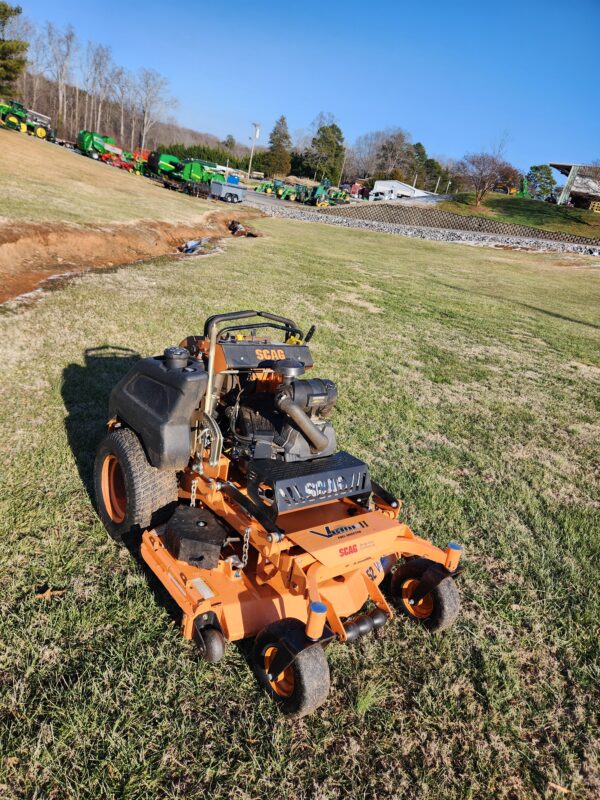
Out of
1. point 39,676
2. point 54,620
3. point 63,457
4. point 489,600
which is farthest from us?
point 63,457

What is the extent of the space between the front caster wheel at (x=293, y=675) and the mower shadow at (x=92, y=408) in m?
0.72

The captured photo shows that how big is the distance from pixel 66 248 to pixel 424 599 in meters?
12.6

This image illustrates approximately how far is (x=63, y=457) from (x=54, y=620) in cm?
192

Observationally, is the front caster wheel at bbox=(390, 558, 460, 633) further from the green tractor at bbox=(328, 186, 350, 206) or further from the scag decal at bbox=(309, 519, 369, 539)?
the green tractor at bbox=(328, 186, 350, 206)

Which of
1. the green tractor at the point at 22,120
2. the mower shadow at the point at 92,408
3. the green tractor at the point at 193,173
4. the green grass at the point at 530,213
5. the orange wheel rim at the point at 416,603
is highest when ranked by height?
the green grass at the point at 530,213

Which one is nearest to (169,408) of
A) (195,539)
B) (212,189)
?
(195,539)

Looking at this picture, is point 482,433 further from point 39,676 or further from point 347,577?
point 39,676

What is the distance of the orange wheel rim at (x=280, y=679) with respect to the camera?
8.63 feet

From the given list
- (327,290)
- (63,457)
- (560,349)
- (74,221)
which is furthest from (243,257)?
(63,457)

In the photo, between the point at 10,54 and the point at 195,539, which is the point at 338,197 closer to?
the point at 10,54

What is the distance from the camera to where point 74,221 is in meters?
14.6

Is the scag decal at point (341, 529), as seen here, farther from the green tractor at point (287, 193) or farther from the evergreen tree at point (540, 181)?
the evergreen tree at point (540, 181)

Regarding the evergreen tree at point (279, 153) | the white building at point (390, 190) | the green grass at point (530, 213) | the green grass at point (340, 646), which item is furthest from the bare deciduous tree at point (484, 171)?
the green grass at point (340, 646)

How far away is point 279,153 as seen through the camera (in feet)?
242
